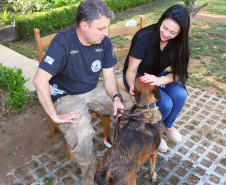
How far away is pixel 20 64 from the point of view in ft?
19.7

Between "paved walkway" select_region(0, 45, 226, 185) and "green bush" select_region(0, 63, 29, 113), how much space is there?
1.21 m

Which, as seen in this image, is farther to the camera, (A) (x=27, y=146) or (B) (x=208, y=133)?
(B) (x=208, y=133)

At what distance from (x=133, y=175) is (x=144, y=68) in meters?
1.78

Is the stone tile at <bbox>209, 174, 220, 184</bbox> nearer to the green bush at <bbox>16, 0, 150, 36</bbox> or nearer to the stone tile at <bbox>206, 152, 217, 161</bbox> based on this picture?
the stone tile at <bbox>206, 152, 217, 161</bbox>

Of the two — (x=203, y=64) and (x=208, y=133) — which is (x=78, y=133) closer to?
(x=208, y=133)

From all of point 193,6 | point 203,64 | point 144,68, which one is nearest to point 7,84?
point 144,68

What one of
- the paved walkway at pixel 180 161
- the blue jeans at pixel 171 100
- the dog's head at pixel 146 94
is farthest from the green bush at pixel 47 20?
the dog's head at pixel 146 94

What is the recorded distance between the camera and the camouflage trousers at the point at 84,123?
263cm

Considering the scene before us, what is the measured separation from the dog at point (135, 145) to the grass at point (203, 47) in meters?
2.88

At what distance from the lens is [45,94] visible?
104 inches

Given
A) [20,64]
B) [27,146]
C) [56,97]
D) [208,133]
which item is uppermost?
[56,97]

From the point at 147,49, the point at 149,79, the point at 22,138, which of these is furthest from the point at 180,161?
the point at 22,138

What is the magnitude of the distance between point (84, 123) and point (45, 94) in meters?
0.60

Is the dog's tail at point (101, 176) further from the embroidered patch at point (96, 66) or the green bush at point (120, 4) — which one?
the green bush at point (120, 4)
